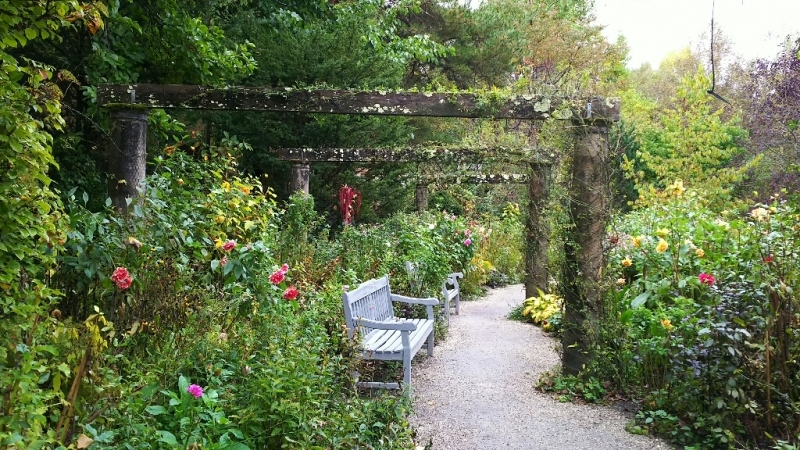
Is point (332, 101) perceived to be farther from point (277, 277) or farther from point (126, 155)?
point (277, 277)

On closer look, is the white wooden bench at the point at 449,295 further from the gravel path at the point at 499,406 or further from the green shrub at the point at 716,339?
the green shrub at the point at 716,339

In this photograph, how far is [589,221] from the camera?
4848 mm

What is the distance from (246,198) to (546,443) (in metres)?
2.99

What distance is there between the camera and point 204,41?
273 inches

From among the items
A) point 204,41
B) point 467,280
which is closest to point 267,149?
point 204,41

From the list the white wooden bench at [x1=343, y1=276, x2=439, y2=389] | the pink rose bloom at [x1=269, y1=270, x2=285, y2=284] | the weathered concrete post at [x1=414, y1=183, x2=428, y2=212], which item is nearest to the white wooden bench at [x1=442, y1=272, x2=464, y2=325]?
the white wooden bench at [x1=343, y1=276, x2=439, y2=389]

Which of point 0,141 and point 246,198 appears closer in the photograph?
point 0,141

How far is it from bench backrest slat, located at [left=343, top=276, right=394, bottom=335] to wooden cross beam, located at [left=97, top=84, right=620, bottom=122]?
4.88ft

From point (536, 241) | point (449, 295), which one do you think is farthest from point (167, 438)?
point (449, 295)

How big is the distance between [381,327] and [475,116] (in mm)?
1813

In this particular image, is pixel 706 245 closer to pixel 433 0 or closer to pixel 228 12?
pixel 228 12

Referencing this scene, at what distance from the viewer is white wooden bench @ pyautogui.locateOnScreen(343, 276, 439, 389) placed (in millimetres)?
4695

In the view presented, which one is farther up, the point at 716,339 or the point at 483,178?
the point at 483,178

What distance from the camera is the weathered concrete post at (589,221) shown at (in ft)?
15.9
